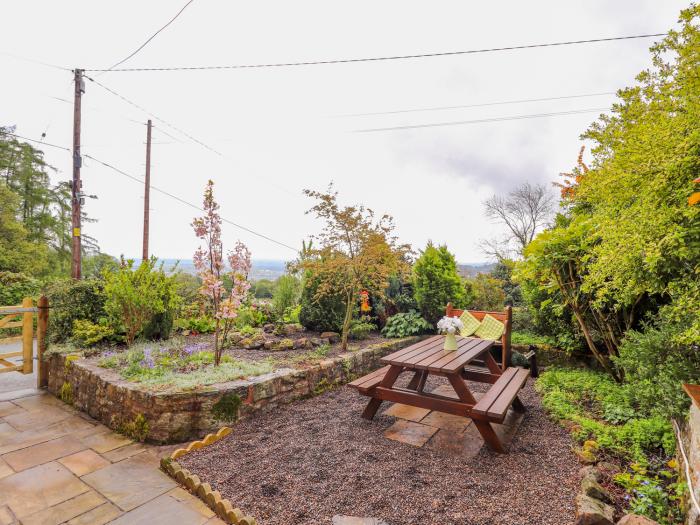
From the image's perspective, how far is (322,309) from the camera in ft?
18.5

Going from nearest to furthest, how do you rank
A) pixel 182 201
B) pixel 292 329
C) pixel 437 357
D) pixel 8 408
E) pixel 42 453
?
pixel 42 453 < pixel 437 357 < pixel 8 408 < pixel 292 329 < pixel 182 201

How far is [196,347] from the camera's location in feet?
14.9

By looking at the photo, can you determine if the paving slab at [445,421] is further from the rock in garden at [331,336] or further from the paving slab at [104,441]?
the paving slab at [104,441]

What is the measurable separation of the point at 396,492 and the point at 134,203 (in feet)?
42.2

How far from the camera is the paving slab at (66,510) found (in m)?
1.94

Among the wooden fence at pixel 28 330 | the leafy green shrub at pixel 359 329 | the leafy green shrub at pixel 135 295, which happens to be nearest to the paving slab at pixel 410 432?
the leafy green shrub at pixel 359 329

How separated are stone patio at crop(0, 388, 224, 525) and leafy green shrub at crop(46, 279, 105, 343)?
4.65 feet

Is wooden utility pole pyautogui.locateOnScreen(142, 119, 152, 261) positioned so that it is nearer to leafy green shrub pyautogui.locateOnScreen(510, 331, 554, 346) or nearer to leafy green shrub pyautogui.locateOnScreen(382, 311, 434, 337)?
leafy green shrub pyautogui.locateOnScreen(382, 311, 434, 337)

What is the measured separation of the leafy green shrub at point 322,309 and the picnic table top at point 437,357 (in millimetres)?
2079

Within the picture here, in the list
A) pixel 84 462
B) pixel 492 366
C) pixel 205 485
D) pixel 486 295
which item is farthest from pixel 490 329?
pixel 84 462

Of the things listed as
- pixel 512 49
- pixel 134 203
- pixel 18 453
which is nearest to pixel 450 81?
pixel 512 49

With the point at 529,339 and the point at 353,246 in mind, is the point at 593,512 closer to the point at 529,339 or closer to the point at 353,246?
the point at 353,246

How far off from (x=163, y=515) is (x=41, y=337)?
384 cm

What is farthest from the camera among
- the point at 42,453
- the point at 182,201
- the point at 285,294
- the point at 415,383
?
the point at 182,201
